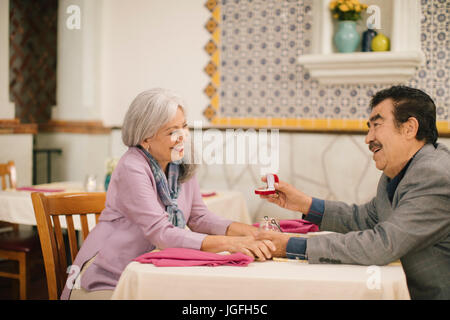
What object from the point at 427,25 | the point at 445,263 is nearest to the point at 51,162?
the point at 427,25

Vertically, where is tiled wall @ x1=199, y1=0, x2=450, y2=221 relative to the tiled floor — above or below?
above

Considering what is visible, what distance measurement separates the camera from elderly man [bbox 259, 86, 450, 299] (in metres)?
1.24


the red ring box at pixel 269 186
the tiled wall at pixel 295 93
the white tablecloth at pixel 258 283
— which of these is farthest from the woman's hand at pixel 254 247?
the tiled wall at pixel 295 93

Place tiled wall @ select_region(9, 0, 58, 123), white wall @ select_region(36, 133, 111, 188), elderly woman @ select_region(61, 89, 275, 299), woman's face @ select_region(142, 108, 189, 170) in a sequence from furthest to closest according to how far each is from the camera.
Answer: tiled wall @ select_region(9, 0, 58, 123) < white wall @ select_region(36, 133, 111, 188) < woman's face @ select_region(142, 108, 189, 170) < elderly woman @ select_region(61, 89, 275, 299)

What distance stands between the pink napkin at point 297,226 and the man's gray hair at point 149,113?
0.55 m

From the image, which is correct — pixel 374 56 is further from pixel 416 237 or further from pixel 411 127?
pixel 416 237

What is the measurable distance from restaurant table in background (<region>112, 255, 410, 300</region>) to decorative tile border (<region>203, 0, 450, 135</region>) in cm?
245

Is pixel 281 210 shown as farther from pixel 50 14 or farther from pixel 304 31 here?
pixel 50 14

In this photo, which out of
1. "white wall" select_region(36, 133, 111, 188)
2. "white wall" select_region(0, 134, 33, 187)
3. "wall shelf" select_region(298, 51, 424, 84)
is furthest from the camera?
"white wall" select_region(36, 133, 111, 188)

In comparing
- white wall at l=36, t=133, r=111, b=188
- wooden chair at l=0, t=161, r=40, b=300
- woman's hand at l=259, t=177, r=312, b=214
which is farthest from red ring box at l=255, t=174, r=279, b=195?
white wall at l=36, t=133, r=111, b=188

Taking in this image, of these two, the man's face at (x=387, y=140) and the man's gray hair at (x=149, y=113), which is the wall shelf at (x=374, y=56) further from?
the man's gray hair at (x=149, y=113)

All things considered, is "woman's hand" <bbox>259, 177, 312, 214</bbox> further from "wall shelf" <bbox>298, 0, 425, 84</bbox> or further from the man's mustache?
"wall shelf" <bbox>298, 0, 425, 84</bbox>

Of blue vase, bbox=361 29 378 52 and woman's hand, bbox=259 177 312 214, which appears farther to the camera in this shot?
blue vase, bbox=361 29 378 52

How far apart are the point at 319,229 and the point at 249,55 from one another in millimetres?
2315
